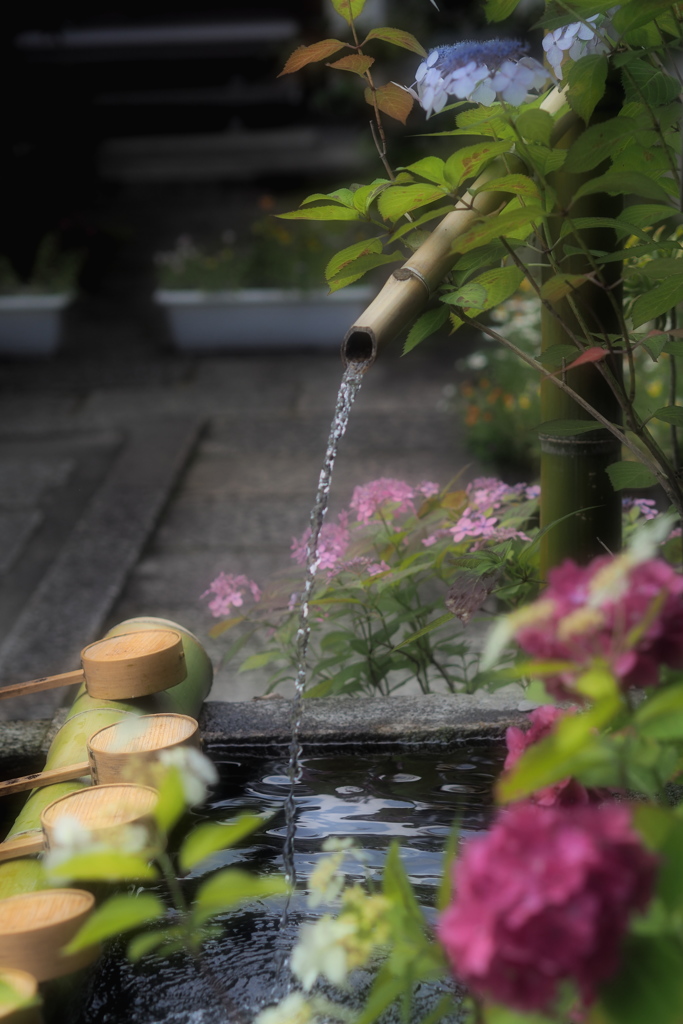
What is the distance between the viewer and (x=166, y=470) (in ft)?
13.8

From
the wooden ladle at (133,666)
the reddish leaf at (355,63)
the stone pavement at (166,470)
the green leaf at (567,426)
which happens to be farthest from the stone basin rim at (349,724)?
the reddish leaf at (355,63)

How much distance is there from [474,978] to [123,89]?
11.5 m

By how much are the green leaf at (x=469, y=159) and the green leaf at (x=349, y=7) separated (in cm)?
20

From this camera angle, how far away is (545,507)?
1588 millimetres

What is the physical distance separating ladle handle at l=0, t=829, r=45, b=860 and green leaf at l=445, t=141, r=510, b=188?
81cm

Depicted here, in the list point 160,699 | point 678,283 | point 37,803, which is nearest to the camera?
point 678,283

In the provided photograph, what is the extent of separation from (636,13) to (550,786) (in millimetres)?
763

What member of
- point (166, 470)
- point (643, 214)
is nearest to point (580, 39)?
point (643, 214)

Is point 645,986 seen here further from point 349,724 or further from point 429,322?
point 349,724

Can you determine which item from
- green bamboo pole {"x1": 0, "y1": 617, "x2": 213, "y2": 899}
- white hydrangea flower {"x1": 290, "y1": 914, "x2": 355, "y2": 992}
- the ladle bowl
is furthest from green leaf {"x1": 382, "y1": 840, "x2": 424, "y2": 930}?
green bamboo pole {"x1": 0, "y1": 617, "x2": 213, "y2": 899}

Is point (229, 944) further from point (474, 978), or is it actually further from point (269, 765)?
point (474, 978)

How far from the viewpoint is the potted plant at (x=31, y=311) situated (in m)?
6.23

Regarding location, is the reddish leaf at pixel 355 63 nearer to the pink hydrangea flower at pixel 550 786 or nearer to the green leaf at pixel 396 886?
the pink hydrangea flower at pixel 550 786

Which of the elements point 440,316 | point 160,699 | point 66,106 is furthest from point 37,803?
point 66,106
